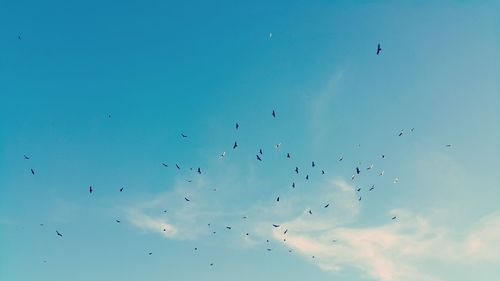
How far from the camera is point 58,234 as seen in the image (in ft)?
172

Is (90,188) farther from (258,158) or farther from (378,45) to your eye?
(378,45)

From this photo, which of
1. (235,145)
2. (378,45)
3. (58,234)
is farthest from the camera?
(58,234)

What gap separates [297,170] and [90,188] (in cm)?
2067

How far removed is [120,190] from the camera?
5347cm

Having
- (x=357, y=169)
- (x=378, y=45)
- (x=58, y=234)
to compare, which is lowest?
(x=58, y=234)

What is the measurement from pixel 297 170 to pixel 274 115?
22.7 ft

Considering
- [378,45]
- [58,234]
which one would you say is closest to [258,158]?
[378,45]

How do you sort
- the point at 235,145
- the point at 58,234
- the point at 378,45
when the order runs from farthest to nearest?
the point at 58,234 → the point at 235,145 → the point at 378,45

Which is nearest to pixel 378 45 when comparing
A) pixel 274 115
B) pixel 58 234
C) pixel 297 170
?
pixel 274 115

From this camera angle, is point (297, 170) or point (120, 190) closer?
point (297, 170)

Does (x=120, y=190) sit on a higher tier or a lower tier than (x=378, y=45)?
lower

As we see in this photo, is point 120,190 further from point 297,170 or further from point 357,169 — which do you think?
point 357,169

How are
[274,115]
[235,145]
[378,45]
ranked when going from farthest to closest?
[235,145] → [274,115] → [378,45]

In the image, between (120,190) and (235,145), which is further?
(120,190)
